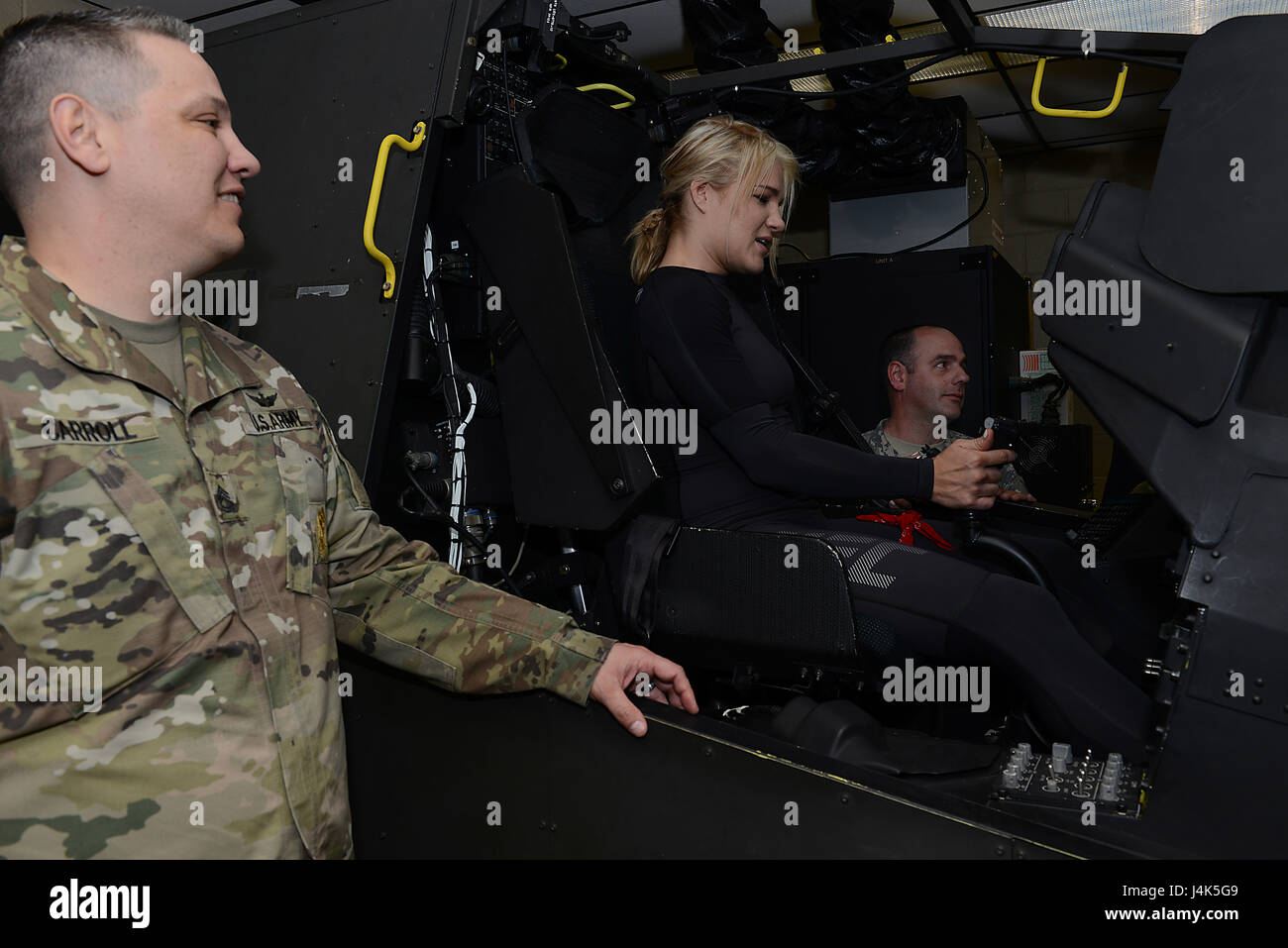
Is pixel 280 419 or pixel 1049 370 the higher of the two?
pixel 1049 370

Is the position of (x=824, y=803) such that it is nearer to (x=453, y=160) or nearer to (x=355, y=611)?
(x=355, y=611)

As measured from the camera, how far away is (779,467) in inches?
71.4

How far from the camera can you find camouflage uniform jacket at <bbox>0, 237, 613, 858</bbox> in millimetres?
973

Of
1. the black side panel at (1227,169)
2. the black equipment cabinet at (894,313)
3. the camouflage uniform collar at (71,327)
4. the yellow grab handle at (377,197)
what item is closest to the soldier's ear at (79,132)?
the camouflage uniform collar at (71,327)

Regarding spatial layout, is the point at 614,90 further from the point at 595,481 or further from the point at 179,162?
the point at 179,162

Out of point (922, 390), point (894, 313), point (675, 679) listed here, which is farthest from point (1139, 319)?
point (894, 313)

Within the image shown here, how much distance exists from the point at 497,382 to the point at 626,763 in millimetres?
841

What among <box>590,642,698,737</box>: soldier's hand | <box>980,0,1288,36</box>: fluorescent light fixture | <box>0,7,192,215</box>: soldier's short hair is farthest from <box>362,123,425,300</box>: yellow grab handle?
<box>980,0,1288,36</box>: fluorescent light fixture

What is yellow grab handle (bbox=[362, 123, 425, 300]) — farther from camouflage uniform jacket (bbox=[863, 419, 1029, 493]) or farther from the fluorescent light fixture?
camouflage uniform jacket (bbox=[863, 419, 1029, 493])

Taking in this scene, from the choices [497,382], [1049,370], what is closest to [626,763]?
[497,382]

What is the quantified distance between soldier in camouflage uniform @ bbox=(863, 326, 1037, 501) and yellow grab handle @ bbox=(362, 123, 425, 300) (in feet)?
6.90

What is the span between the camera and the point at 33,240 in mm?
1114

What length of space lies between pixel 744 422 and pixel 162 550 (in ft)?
3.43

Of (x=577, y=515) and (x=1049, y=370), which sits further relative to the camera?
(x=1049, y=370)
